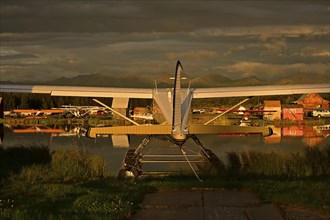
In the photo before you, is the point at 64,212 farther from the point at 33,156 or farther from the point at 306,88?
the point at 306,88

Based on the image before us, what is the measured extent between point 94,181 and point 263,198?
399 centimetres

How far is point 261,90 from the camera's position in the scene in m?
16.4

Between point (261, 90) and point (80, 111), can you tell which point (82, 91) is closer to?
point (261, 90)

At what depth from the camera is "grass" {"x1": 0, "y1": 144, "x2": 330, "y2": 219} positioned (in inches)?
302

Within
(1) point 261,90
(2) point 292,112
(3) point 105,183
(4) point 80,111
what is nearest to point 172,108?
(3) point 105,183

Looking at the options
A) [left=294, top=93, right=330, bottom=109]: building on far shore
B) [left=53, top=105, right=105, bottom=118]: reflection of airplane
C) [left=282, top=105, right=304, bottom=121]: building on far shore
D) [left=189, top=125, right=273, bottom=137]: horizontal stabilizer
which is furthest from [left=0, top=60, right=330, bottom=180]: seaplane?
[left=294, top=93, right=330, bottom=109]: building on far shore

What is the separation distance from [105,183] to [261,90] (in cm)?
754

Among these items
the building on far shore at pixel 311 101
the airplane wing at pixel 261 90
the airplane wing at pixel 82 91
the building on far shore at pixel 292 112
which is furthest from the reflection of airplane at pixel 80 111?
the airplane wing at pixel 261 90

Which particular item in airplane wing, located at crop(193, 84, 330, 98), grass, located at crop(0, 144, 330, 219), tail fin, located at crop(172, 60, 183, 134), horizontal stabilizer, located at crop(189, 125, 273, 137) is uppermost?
airplane wing, located at crop(193, 84, 330, 98)

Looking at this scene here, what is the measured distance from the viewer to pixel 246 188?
973 centimetres

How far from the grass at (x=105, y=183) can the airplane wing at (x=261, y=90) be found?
250 centimetres

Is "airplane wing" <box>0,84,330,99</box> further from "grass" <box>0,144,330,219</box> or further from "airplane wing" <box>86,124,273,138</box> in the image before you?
"airplane wing" <box>86,124,273,138</box>

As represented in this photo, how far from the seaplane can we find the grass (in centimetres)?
91

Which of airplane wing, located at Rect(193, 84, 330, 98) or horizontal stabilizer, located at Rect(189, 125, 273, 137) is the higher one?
airplane wing, located at Rect(193, 84, 330, 98)
